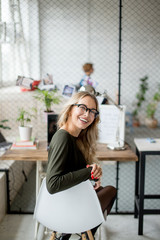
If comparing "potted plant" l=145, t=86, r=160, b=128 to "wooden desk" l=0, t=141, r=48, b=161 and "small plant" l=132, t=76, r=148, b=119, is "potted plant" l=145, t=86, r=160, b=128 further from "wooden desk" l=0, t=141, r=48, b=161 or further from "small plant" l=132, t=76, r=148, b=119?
"wooden desk" l=0, t=141, r=48, b=161

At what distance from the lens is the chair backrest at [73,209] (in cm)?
136

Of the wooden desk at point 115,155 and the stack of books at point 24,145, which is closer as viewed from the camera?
the wooden desk at point 115,155

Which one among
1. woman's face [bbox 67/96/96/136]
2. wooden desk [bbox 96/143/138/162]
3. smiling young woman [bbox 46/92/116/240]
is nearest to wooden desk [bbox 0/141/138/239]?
wooden desk [bbox 96/143/138/162]

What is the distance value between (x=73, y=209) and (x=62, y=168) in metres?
0.21

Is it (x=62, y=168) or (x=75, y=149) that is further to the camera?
(x=75, y=149)

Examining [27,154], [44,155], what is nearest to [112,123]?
[44,155]

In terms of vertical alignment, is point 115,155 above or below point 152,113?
below

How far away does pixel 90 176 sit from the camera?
1.42 m

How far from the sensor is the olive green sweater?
52.6 inches

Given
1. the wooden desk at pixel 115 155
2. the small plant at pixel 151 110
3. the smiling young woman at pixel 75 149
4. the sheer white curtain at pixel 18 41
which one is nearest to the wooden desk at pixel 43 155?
the wooden desk at pixel 115 155

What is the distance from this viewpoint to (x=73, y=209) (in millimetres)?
1363

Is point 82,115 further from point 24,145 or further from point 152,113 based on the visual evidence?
point 152,113

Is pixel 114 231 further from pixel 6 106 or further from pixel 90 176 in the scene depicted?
pixel 6 106

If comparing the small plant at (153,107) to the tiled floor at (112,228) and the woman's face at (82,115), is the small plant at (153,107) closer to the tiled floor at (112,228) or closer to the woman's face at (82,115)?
the tiled floor at (112,228)
